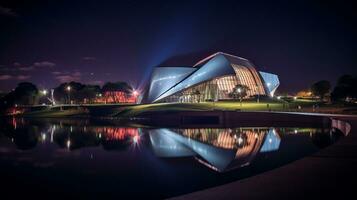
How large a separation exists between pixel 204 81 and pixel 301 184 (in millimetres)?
60049

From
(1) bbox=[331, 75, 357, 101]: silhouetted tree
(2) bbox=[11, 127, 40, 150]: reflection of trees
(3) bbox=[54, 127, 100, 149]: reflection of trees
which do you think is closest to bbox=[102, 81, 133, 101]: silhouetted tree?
(1) bbox=[331, 75, 357, 101]: silhouetted tree

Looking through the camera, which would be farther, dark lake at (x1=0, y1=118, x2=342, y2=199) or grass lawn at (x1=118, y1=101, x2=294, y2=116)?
grass lawn at (x1=118, y1=101, x2=294, y2=116)

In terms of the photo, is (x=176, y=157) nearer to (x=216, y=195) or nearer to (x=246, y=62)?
(x=216, y=195)

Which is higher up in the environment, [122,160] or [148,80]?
[148,80]

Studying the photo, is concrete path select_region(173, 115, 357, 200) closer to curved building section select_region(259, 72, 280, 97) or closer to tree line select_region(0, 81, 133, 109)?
curved building section select_region(259, 72, 280, 97)

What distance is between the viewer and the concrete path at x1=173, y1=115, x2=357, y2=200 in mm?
6512

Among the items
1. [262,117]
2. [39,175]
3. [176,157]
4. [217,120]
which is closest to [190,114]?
[217,120]

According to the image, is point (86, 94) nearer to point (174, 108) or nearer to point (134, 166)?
point (174, 108)

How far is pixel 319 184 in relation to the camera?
23.8 feet

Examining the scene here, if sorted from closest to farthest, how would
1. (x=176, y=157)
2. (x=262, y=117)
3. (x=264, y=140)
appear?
(x=176, y=157)
(x=264, y=140)
(x=262, y=117)

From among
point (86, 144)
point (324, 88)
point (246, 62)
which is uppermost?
point (246, 62)

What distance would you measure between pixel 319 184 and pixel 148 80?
73.0m

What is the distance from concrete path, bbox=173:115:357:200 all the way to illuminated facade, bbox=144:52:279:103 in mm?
57632

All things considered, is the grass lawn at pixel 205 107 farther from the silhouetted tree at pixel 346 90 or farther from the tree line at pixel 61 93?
the tree line at pixel 61 93
